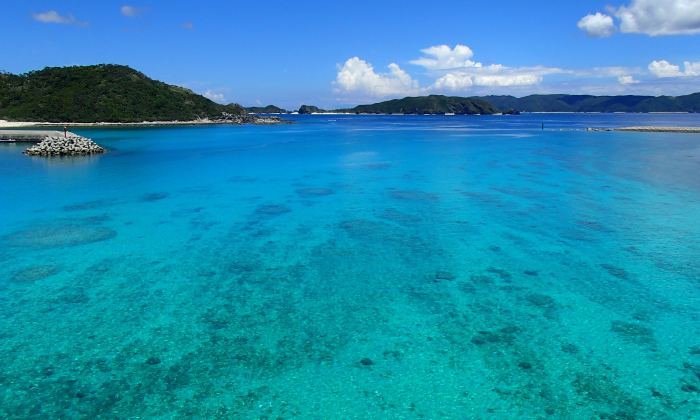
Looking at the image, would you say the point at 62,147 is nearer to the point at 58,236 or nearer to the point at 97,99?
the point at 58,236

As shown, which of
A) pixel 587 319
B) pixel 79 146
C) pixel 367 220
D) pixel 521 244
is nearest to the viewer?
pixel 587 319

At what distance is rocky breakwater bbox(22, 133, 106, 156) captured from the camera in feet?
145

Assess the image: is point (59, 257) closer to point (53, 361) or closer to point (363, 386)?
point (53, 361)

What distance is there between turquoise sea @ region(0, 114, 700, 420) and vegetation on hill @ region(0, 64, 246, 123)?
4134 inches

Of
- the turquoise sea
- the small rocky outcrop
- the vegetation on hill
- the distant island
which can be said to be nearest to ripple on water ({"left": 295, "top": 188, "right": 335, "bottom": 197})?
the turquoise sea

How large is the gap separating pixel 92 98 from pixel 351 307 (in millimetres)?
135100

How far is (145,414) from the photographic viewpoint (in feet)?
23.3

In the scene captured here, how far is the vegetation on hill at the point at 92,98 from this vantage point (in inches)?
4333

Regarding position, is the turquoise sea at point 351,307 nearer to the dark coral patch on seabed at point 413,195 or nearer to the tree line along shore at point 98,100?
the dark coral patch on seabed at point 413,195

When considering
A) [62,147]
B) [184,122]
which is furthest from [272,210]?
[184,122]

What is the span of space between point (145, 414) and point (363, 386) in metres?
3.89

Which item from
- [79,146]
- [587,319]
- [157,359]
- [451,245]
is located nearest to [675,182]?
[451,245]

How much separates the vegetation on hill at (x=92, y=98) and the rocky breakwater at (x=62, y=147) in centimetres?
7406

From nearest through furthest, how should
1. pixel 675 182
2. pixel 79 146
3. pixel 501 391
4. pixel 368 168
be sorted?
1. pixel 501 391
2. pixel 675 182
3. pixel 368 168
4. pixel 79 146
